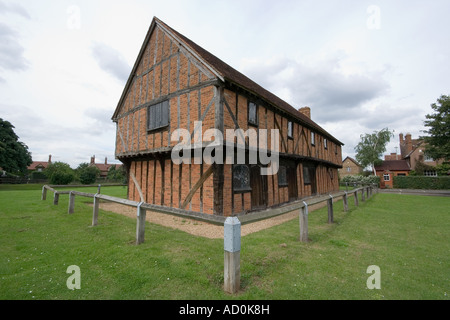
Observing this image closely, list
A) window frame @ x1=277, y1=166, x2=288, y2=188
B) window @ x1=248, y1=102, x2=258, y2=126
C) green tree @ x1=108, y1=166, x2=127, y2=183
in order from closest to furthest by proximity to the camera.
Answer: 1. window @ x1=248, y1=102, x2=258, y2=126
2. window frame @ x1=277, y1=166, x2=288, y2=188
3. green tree @ x1=108, y1=166, x2=127, y2=183

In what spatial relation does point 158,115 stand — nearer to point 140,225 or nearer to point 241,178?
point 241,178

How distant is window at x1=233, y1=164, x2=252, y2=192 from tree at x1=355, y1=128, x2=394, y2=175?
4125 cm

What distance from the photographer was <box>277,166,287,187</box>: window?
466 inches

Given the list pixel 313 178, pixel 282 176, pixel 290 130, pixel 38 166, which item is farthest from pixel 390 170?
pixel 38 166

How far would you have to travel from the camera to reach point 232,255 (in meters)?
2.79

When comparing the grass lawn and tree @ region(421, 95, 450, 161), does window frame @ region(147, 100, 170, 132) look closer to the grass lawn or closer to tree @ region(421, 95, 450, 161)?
the grass lawn

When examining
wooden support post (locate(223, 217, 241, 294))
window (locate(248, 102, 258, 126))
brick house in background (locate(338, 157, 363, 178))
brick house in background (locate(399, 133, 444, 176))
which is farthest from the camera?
brick house in background (locate(338, 157, 363, 178))

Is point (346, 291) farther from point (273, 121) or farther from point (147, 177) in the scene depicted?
point (147, 177)

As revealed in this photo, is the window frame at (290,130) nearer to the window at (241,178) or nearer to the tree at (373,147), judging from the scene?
the window at (241,178)

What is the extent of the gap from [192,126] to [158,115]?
285 cm

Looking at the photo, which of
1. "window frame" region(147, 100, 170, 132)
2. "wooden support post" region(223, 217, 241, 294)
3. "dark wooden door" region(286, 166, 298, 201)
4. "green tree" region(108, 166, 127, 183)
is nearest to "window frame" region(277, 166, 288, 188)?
"dark wooden door" region(286, 166, 298, 201)
